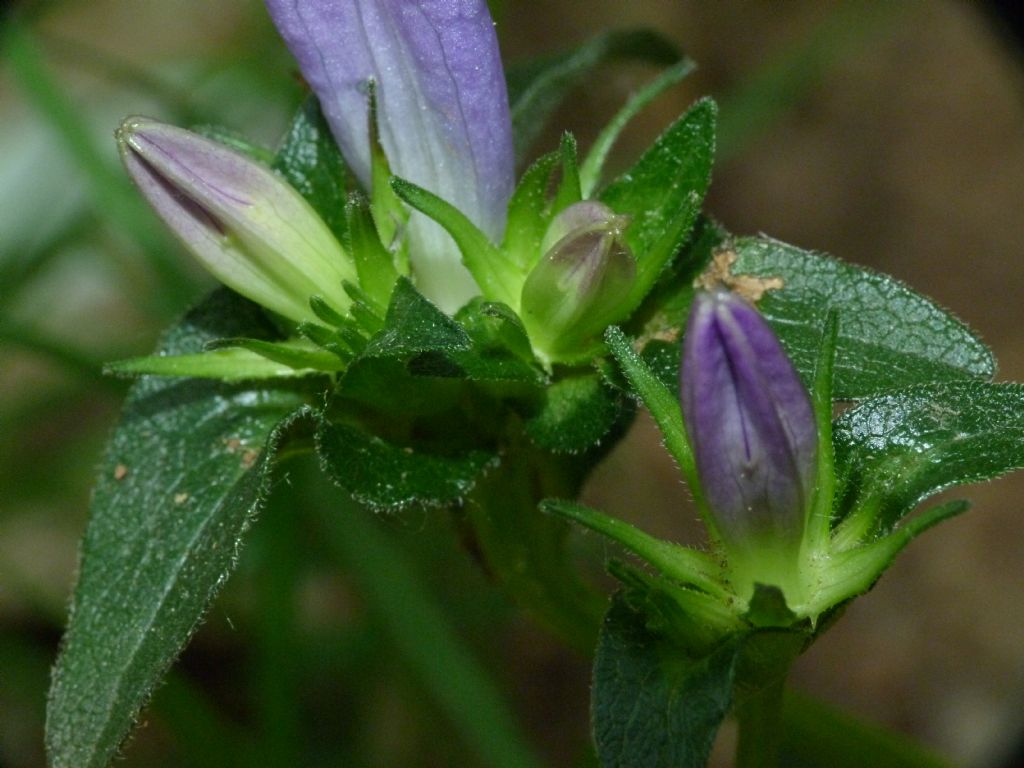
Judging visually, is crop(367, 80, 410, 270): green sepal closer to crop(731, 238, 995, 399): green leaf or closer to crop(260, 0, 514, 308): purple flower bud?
crop(260, 0, 514, 308): purple flower bud

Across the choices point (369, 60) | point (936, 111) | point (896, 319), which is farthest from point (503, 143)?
point (936, 111)

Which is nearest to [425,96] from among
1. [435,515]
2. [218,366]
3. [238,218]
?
[238,218]

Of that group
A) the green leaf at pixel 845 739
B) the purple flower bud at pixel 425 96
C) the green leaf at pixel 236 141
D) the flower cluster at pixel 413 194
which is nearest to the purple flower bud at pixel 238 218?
the flower cluster at pixel 413 194

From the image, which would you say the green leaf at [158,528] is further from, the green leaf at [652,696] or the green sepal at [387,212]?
the green leaf at [652,696]

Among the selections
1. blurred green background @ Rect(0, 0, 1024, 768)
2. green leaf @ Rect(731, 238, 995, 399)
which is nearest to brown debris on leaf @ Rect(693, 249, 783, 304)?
green leaf @ Rect(731, 238, 995, 399)

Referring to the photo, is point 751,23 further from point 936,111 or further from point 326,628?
point 326,628

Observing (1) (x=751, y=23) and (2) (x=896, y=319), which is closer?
(2) (x=896, y=319)
